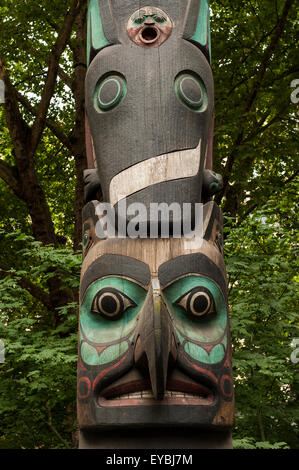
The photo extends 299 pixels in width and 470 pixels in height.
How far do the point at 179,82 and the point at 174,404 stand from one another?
2308mm

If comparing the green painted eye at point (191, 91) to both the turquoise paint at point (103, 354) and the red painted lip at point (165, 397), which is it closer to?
the turquoise paint at point (103, 354)

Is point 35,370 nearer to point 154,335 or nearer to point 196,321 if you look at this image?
point 196,321

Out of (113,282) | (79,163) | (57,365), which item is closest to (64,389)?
(57,365)

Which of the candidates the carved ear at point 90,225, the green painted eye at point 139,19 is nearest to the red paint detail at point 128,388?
the carved ear at point 90,225

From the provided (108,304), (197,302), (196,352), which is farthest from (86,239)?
(196,352)

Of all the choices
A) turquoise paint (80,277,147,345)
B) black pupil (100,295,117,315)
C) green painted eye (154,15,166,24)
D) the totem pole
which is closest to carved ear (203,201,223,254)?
the totem pole

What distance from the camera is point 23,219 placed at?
11086mm

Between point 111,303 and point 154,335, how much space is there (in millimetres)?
587

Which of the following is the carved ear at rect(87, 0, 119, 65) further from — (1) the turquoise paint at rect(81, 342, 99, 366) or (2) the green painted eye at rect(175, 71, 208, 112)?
(1) the turquoise paint at rect(81, 342, 99, 366)

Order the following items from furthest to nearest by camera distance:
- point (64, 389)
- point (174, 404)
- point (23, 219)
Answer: point (23, 219) → point (64, 389) → point (174, 404)

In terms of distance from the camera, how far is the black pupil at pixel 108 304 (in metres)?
3.55

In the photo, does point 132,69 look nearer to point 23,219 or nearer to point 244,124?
point 244,124

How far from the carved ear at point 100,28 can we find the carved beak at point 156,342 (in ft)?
7.29

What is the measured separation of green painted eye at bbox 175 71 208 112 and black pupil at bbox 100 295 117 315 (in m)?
1.57
